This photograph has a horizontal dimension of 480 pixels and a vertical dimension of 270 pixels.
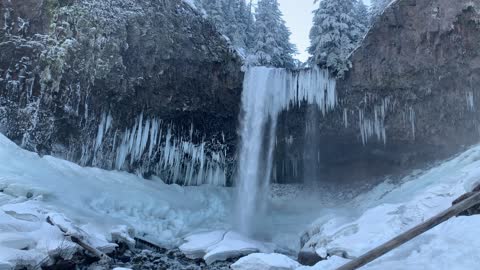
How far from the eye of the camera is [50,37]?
17.7m

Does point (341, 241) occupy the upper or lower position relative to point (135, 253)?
upper

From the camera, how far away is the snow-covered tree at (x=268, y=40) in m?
27.3

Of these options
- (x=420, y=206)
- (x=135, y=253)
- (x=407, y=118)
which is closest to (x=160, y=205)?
(x=135, y=253)

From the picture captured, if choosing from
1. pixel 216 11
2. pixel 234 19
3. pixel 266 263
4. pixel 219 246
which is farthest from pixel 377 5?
pixel 266 263

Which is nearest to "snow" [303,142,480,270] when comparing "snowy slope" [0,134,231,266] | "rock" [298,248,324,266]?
"rock" [298,248,324,266]

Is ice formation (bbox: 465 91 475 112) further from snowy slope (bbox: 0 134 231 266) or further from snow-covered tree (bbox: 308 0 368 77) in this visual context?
snowy slope (bbox: 0 134 231 266)

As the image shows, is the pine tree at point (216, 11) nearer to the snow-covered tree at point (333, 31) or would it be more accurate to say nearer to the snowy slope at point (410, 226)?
the snow-covered tree at point (333, 31)

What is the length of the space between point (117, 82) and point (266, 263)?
12.5 metres

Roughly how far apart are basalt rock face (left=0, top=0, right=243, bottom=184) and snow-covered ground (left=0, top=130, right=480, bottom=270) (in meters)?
1.53

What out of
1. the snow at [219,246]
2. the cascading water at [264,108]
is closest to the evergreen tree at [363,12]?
the cascading water at [264,108]

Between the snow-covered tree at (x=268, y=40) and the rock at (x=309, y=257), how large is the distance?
1651 centimetres

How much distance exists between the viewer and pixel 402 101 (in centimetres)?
2005

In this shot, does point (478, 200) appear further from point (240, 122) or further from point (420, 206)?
point (240, 122)

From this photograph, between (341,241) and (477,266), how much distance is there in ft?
19.3
